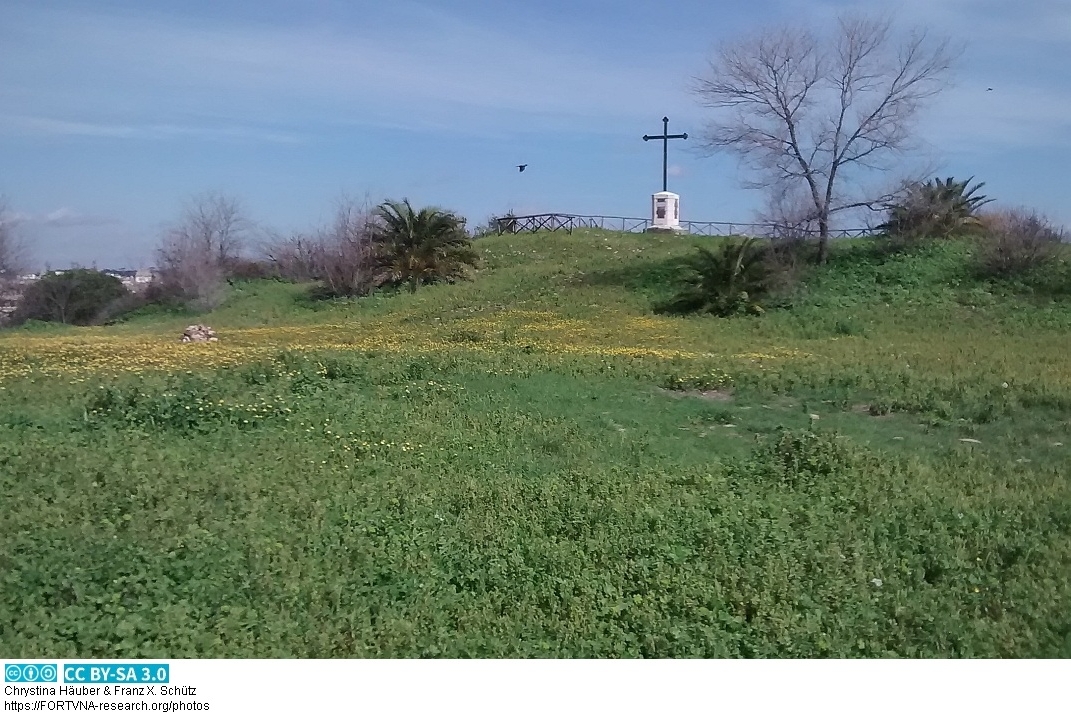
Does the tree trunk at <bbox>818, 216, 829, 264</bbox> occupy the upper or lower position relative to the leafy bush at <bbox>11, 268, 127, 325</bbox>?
upper

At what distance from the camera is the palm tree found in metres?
25.8

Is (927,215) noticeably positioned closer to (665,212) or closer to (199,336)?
(665,212)

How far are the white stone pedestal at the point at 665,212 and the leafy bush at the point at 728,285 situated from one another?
12.5m

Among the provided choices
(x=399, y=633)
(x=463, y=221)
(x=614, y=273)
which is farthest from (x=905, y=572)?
(x=463, y=221)

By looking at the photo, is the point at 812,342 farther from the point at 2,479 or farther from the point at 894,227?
the point at 2,479

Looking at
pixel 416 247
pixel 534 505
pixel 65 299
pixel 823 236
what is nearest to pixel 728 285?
pixel 823 236

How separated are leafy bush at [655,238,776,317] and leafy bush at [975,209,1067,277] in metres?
4.88

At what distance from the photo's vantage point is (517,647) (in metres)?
4.26

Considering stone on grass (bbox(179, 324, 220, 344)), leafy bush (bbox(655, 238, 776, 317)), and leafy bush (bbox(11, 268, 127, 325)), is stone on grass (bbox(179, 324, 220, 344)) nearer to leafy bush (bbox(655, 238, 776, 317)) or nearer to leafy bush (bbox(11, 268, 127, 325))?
leafy bush (bbox(655, 238, 776, 317))

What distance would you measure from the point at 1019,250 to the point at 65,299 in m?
27.0

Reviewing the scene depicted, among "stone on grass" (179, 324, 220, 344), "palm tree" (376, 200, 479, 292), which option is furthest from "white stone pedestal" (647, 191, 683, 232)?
"stone on grass" (179, 324, 220, 344)

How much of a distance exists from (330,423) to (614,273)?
1679 centimetres

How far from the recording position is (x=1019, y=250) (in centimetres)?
1981

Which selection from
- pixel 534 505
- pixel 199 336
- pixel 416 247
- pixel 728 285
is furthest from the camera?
pixel 416 247
